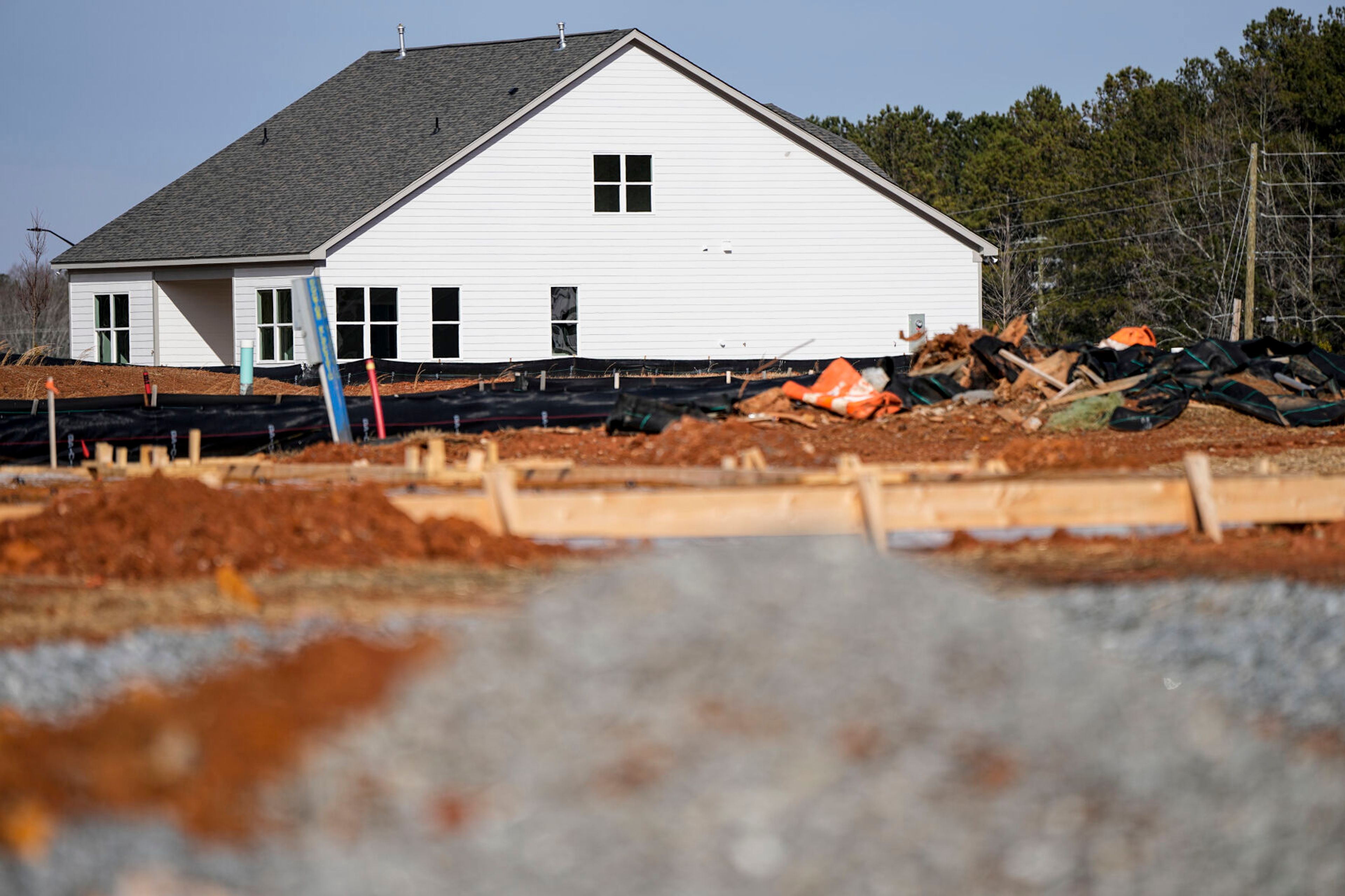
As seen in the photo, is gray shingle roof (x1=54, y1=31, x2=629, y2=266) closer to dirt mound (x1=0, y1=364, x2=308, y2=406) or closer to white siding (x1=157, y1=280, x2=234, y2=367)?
white siding (x1=157, y1=280, x2=234, y2=367)

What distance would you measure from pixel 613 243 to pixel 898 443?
13974 mm

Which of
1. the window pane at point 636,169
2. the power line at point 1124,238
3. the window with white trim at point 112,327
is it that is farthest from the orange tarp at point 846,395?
the power line at point 1124,238

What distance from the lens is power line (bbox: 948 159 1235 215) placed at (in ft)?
139

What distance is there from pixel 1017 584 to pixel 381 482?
5136 mm

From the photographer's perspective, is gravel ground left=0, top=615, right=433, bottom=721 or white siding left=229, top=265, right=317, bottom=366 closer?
gravel ground left=0, top=615, right=433, bottom=721

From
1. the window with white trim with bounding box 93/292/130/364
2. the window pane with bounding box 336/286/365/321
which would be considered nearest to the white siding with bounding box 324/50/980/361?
the window pane with bounding box 336/286/365/321

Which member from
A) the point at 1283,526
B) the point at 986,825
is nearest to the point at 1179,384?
the point at 1283,526

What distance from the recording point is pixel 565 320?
27.1m

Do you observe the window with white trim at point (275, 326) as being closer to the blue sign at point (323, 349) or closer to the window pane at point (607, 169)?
the window pane at point (607, 169)

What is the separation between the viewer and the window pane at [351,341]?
26.6 meters

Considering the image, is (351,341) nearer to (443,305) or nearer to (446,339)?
(446,339)

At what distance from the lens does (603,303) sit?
2716cm

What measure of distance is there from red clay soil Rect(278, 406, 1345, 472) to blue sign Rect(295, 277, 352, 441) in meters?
0.49

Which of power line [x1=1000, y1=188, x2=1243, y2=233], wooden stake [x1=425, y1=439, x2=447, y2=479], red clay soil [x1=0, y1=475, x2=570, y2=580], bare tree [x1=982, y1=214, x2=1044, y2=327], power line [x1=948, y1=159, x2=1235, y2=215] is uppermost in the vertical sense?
power line [x1=948, y1=159, x2=1235, y2=215]
